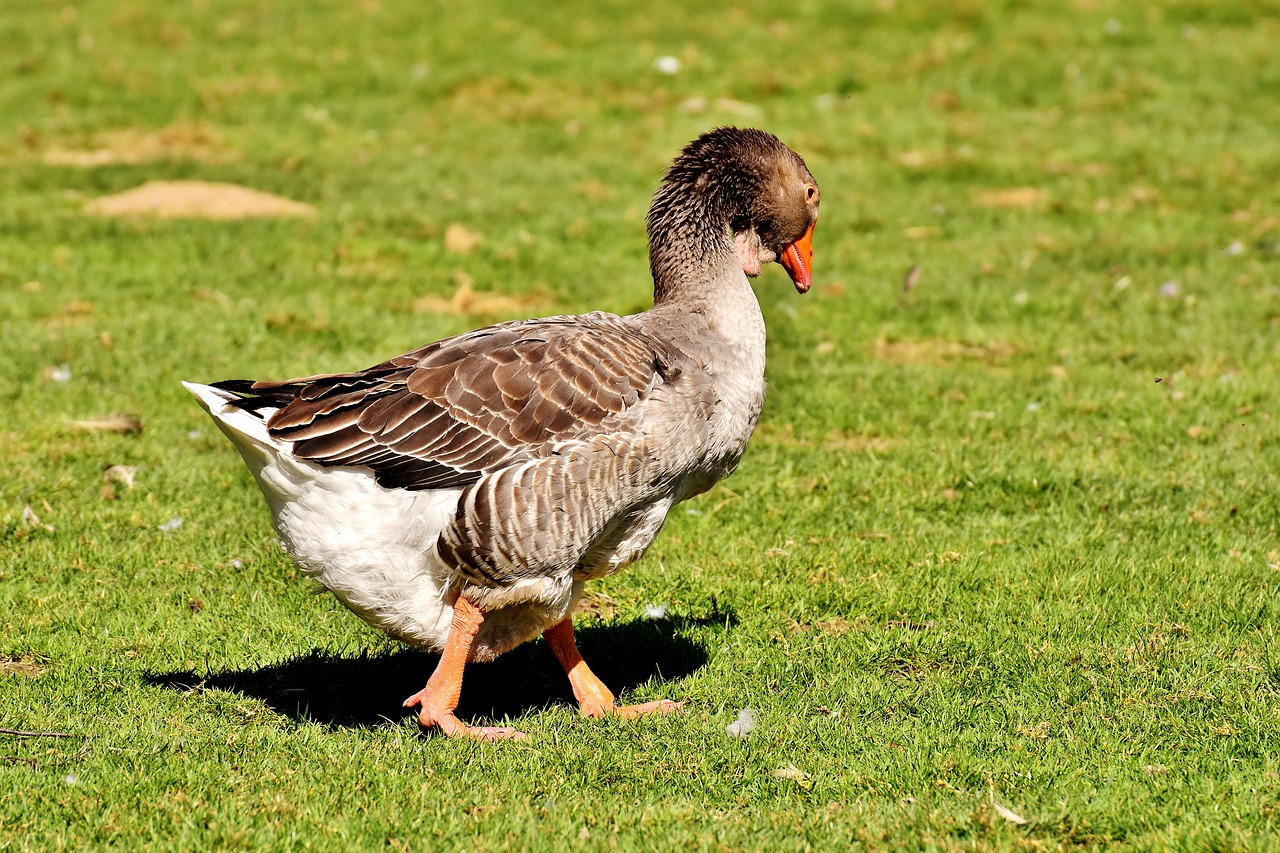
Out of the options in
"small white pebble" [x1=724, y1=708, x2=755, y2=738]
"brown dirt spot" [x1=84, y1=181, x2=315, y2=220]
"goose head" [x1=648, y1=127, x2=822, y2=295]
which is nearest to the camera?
"small white pebble" [x1=724, y1=708, x2=755, y2=738]

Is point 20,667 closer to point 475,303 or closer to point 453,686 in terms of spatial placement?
point 453,686

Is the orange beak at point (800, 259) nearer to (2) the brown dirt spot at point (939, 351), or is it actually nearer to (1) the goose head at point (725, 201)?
(1) the goose head at point (725, 201)

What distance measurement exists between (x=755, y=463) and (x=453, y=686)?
3.39 m

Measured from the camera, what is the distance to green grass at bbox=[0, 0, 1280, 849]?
5102 mm

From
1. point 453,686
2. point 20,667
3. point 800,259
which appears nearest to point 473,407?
point 453,686

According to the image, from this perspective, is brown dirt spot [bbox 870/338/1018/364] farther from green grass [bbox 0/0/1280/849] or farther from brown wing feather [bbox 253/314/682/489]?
brown wing feather [bbox 253/314/682/489]

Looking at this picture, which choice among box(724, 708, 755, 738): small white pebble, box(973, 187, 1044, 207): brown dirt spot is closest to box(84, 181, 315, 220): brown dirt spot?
box(973, 187, 1044, 207): brown dirt spot

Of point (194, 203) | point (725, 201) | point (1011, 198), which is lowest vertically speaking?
point (194, 203)

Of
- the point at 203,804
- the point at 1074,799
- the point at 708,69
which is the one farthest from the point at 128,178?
the point at 1074,799

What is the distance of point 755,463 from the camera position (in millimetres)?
8656

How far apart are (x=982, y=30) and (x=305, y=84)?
955 cm

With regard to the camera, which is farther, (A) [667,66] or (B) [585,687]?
(A) [667,66]

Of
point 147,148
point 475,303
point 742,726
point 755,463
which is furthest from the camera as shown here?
point 147,148

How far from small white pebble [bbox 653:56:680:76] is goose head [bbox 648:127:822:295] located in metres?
12.8
